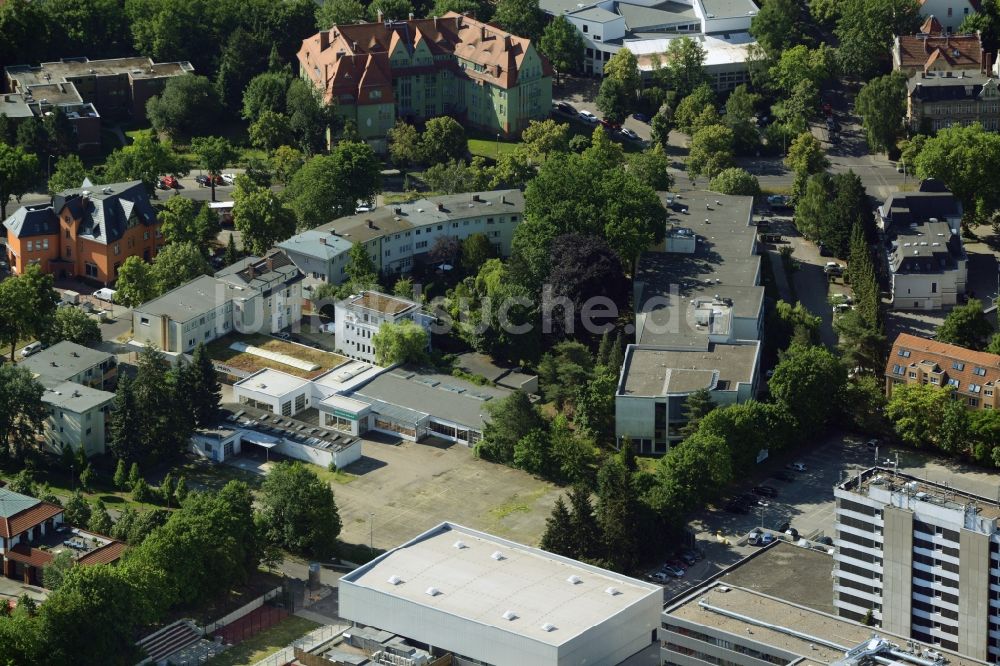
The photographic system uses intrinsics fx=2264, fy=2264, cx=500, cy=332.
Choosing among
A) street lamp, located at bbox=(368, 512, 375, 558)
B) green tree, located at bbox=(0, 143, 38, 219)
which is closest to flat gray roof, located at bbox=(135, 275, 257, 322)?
green tree, located at bbox=(0, 143, 38, 219)

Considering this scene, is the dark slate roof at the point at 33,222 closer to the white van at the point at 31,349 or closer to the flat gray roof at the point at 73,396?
the white van at the point at 31,349

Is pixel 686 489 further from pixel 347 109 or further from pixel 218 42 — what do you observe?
pixel 218 42

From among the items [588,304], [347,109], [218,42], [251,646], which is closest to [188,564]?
[251,646]

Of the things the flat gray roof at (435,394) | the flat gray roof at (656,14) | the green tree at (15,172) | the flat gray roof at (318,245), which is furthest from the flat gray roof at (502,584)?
the flat gray roof at (656,14)

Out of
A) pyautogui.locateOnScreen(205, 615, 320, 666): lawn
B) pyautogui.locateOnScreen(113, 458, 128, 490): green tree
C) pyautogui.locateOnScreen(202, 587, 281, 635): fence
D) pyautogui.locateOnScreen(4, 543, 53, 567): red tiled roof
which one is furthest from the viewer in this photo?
pyautogui.locateOnScreen(113, 458, 128, 490): green tree

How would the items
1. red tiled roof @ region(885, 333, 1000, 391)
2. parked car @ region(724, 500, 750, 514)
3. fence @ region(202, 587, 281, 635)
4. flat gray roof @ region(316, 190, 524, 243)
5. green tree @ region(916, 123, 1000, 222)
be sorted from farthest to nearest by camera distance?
green tree @ region(916, 123, 1000, 222)
flat gray roof @ region(316, 190, 524, 243)
red tiled roof @ region(885, 333, 1000, 391)
parked car @ region(724, 500, 750, 514)
fence @ region(202, 587, 281, 635)

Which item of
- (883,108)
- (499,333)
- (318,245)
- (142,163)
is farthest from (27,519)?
(883,108)

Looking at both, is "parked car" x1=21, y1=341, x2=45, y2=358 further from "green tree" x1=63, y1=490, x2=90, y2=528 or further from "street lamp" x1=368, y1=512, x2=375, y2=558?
"street lamp" x1=368, y1=512, x2=375, y2=558

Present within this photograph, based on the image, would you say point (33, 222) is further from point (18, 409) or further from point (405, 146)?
point (405, 146)
